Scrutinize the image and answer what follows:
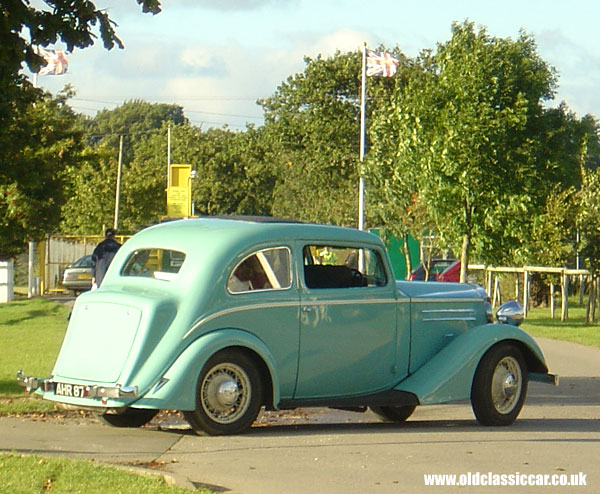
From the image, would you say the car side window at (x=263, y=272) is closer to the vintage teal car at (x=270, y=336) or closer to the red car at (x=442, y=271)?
the vintage teal car at (x=270, y=336)

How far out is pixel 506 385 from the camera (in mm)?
12055

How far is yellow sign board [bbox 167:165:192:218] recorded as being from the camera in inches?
1080

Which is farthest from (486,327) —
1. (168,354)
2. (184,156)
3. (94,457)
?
(184,156)

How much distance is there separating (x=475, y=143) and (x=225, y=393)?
20.3 meters

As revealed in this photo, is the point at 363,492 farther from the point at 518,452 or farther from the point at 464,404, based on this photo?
the point at 464,404

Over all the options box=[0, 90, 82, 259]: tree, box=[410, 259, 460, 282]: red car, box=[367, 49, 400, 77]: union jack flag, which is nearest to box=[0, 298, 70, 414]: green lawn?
box=[0, 90, 82, 259]: tree

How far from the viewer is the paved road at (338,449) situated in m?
8.53

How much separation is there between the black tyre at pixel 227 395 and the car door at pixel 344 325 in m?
0.60

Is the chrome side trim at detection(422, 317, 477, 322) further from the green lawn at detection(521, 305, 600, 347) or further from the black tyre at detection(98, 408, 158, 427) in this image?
the green lawn at detection(521, 305, 600, 347)

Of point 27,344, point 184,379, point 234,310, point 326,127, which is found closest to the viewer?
point 184,379

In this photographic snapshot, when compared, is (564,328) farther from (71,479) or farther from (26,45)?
(71,479)

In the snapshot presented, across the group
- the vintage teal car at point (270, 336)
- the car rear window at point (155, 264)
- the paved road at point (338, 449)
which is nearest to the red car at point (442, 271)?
the paved road at point (338, 449)

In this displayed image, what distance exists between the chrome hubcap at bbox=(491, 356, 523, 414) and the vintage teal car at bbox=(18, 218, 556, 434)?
0.01 m

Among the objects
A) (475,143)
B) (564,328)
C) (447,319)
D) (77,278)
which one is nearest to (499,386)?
(447,319)
